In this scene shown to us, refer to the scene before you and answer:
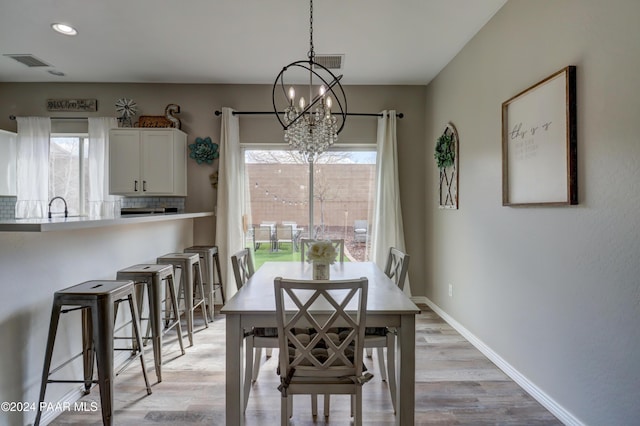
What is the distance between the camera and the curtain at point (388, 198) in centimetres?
402

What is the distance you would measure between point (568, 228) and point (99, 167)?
4.61 meters

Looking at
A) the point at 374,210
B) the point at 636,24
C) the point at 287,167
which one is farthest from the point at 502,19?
the point at 287,167

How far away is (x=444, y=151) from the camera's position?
139 inches

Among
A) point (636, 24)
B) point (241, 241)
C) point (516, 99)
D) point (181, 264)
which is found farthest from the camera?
point (241, 241)

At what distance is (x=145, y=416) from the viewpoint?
1.98 metres

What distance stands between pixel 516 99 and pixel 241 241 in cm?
317

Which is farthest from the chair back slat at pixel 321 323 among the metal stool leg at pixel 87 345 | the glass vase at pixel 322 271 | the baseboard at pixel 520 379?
the metal stool leg at pixel 87 345

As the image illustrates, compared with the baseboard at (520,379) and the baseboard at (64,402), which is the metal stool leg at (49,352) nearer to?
the baseboard at (64,402)

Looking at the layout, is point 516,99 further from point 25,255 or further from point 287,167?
point 25,255

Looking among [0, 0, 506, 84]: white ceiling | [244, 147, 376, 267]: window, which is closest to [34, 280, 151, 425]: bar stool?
[0, 0, 506, 84]: white ceiling

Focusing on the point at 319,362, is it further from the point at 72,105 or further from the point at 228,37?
the point at 72,105

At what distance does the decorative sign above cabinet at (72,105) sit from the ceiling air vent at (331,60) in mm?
2845

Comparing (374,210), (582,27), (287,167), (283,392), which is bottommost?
(283,392)

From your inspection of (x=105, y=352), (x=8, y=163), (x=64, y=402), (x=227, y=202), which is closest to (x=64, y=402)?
(x=64, y=402)
